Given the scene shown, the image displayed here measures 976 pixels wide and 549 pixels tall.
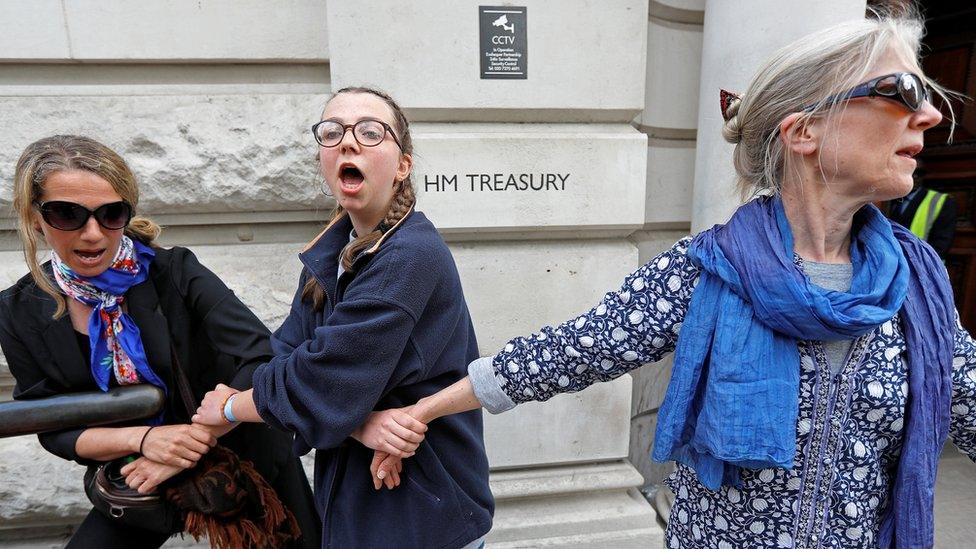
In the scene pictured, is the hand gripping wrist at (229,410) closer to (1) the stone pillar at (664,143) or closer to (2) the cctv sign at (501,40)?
(2) the cctv sign at (501,40)

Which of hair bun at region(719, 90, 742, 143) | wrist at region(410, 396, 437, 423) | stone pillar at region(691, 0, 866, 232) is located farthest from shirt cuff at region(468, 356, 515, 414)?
stone pillar at region(691, 0, 866, 232)

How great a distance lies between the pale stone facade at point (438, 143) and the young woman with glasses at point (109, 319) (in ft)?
2.81

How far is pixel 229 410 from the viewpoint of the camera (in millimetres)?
1405

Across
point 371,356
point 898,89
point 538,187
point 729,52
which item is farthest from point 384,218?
point 729,52

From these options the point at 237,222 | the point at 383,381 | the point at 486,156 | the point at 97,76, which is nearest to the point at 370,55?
the point at 486,156

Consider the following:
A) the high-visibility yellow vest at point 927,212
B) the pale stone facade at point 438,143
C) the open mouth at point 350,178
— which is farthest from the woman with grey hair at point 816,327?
the high-visibility yellow vest at point 927,212

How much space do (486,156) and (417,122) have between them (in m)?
0.35

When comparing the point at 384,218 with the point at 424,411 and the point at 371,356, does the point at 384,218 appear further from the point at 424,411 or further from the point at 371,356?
the point at 424,411

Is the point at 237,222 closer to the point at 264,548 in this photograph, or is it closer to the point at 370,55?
the point at 370,55

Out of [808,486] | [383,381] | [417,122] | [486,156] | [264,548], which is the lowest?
[264,548]

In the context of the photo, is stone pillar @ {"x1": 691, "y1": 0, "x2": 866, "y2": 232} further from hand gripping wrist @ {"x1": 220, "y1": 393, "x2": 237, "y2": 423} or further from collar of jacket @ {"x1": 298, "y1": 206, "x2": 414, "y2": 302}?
hand gripping wrist @ {"x1": 220, "y1": 393, "x2": 237, "y2": 423}

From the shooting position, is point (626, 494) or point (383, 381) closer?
point (383, 381)

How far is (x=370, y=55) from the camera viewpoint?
2301mm

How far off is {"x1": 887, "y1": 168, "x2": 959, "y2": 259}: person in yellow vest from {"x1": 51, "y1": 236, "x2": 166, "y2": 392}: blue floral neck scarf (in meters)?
4.30
